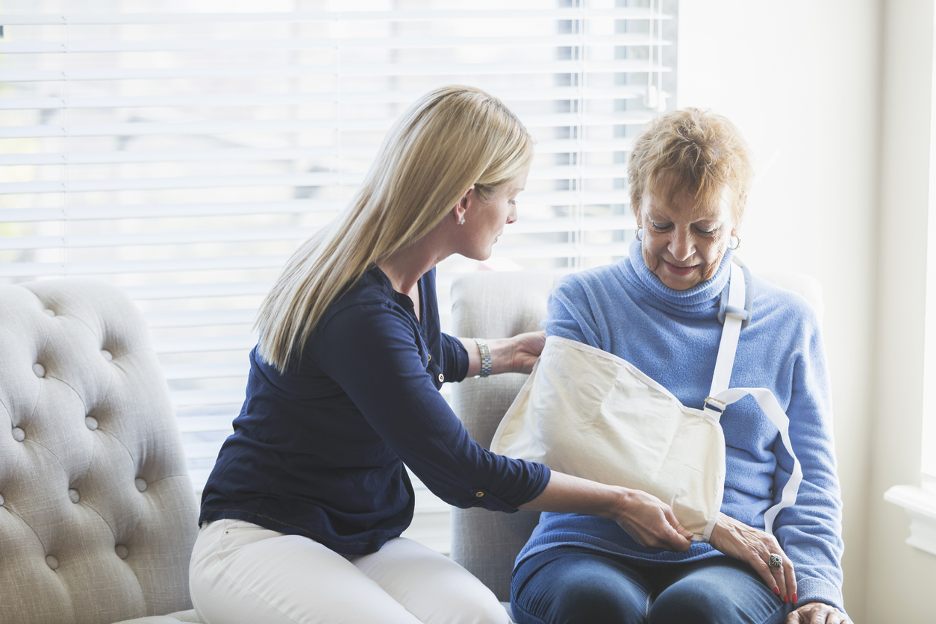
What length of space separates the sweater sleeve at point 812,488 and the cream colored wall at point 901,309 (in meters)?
0.56

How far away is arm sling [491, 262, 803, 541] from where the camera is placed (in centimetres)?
118

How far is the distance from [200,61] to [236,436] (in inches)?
38.9

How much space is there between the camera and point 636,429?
1.22 meters

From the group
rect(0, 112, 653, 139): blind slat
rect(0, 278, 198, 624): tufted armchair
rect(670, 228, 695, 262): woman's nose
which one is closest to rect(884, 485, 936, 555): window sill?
rect(670, 228, 695, 262): woman's nose

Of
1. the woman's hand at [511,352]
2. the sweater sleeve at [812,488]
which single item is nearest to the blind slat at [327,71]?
the woman's hand at [511,352]

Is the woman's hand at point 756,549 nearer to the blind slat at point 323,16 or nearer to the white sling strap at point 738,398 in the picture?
the white sling strap at point 738,398

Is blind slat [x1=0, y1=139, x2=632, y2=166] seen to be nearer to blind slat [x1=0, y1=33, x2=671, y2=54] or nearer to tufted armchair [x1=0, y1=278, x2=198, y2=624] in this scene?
blind slat [x1=0, y1=33, x2=671, y2=54]

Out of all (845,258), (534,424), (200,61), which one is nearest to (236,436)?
(534,424)

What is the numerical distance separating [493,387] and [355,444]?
1.34 feet

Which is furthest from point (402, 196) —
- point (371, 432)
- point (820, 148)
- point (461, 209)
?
point (820, 148)

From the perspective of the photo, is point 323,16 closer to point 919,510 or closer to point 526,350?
point 526,350

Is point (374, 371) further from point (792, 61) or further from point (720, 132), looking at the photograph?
point (792, 61)

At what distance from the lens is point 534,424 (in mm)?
1284

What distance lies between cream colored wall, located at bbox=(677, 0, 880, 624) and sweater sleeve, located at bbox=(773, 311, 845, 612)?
55cm
